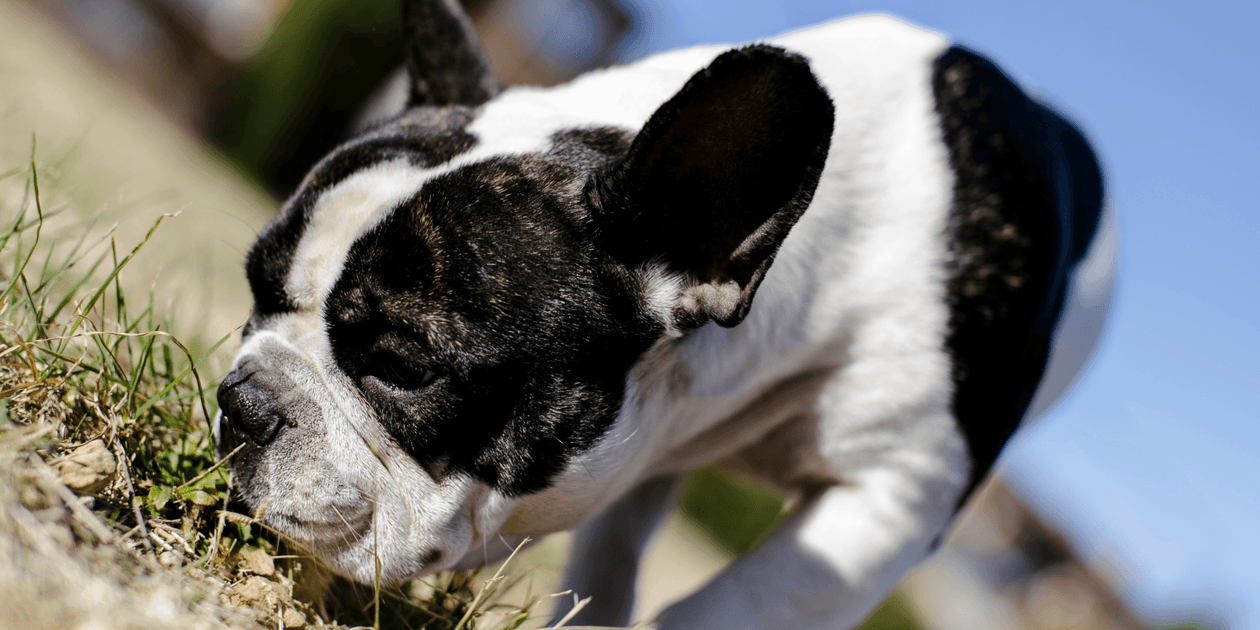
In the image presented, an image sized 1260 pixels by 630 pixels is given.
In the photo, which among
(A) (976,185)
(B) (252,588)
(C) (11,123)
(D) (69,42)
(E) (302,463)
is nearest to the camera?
(B) (252,588)

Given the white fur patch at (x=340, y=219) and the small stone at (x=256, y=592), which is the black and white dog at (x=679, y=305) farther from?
the small stone at (x=256, y=592)

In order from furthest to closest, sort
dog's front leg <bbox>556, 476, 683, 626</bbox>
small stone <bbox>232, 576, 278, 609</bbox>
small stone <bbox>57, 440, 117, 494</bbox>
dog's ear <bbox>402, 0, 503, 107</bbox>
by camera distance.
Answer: dog's front leg <bbox>556, 476, 683, 626</bbox>, dog's ear <bbox>402, 0, 503, 107</bbox>, small stone <bbox>232, 576, 278, 609</bbox>, small stone <bbox>57, 440, 117, 494</bbox>

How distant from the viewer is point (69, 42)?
8.54m

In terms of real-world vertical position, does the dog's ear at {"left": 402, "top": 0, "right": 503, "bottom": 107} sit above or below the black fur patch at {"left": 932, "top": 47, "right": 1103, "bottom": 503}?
above

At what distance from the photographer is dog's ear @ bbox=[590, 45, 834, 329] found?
130cm

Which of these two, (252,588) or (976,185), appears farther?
(976,185)

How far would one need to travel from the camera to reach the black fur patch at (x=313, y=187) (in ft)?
5.27

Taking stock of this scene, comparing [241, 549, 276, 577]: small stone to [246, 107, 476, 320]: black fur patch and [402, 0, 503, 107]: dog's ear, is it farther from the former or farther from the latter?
[402, 0, 503, 107]: dog's ear

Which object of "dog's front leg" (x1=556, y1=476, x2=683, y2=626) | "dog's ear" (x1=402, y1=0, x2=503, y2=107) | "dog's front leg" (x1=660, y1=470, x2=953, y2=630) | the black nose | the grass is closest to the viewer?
the grass

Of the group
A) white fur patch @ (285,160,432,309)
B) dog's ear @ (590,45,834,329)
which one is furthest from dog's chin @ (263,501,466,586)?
dog's ear @ (590,45,834,329)

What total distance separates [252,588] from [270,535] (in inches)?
7.2

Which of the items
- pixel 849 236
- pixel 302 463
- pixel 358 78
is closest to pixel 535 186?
pixel 302 463

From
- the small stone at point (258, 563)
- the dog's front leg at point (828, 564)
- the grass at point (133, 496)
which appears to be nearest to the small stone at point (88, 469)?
the grass at point (133, 496)

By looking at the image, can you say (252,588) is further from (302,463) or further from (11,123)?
(11,123)
